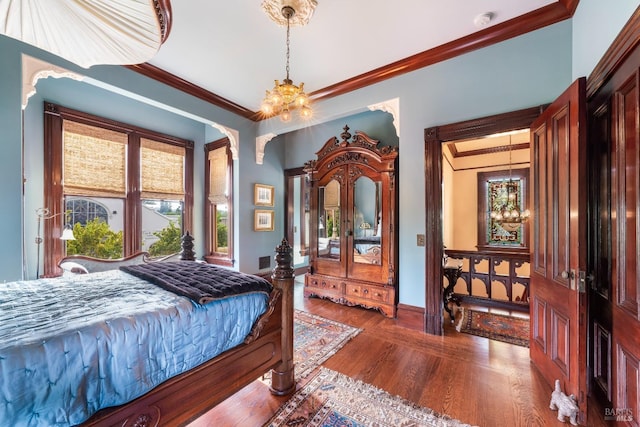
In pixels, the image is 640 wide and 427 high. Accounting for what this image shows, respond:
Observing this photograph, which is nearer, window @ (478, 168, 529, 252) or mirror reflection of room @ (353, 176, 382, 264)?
mirror reflection of room @ (353, 176, 382, 264)

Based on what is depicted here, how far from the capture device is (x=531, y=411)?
1.71 meters

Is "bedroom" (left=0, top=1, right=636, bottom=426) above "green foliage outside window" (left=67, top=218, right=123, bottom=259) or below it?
above

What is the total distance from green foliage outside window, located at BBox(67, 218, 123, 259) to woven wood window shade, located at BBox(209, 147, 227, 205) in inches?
61.7

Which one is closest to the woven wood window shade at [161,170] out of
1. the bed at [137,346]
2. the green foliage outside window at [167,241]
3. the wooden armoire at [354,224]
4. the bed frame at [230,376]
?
the green foliage outside window at [167,241]

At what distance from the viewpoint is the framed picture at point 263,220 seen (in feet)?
15.3

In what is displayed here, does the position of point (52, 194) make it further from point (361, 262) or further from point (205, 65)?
point (361, 262)

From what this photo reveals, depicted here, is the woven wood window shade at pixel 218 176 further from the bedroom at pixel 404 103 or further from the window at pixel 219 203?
the bedroom at pixel 404 103

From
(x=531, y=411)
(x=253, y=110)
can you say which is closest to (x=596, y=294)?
(x=531, y=411)

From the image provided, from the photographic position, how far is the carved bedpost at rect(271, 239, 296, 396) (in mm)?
1887

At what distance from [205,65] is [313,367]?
3.58m

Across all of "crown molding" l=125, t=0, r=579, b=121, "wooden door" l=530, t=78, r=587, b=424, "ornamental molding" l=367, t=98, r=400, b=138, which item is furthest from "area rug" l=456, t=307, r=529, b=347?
"crown molding" l=125, t=0, r=579, b=121

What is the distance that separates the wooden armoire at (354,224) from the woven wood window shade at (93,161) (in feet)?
9.58

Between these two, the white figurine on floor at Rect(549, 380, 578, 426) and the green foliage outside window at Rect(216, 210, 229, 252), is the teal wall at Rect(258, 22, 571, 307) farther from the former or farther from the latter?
the green foliage outside window at Rect(216, 210, 229, 252)

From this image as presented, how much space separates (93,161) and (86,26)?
3178mm
